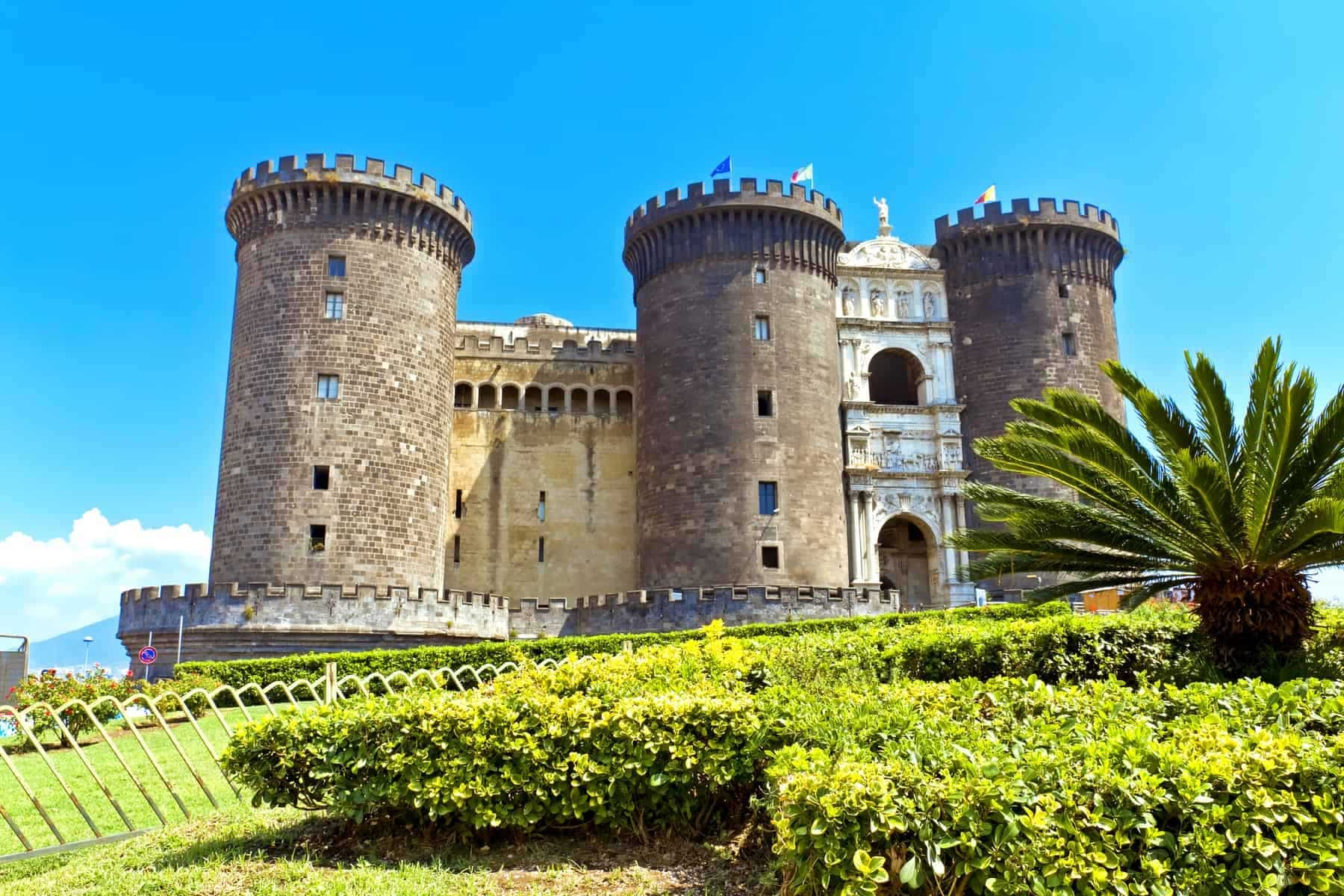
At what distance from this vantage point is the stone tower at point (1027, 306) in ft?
126

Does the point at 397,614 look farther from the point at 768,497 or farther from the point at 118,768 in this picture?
the point at 118,768

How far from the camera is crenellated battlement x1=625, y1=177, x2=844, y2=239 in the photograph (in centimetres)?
3769

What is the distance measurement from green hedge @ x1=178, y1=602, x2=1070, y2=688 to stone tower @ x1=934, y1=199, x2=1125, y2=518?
13.2 meters

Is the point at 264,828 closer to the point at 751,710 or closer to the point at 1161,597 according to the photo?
the point at 751,710

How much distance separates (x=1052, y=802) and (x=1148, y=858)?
1.70ft

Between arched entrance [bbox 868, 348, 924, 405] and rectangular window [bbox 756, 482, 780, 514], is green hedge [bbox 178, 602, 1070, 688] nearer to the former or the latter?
rectangular window [bbox 756, 482, 780, 514]

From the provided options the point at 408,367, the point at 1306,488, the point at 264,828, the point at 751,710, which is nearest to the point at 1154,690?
the point at 751,710

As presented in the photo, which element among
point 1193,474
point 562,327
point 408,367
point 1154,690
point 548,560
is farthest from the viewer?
point 562,327

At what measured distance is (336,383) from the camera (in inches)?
1288

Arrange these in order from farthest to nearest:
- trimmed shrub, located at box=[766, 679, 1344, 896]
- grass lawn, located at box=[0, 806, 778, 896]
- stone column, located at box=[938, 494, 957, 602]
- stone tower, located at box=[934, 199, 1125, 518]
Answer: stone tower, located at box=[934, 199, 1125, 518] < stone column, located at box=[938, 494, 957, 602] < grass lawn, located at box=[0, 806, 778, 896] < trimmed shrub, located at box=[766, 679, 1344, 896]

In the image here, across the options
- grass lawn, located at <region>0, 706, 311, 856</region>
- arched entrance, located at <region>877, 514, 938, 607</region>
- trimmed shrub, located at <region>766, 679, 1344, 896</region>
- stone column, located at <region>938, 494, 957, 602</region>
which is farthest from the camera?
arched entrance, located at <region>877, 514, 938, 607</region>

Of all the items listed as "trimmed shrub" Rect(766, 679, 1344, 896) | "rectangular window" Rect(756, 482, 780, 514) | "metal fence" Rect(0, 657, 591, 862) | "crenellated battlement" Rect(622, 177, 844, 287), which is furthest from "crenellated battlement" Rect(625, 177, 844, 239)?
"trimmed shrub" Rect(766, 679, 1344, 896)

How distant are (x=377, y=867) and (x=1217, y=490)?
33.9ft

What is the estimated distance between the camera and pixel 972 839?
216 inches
